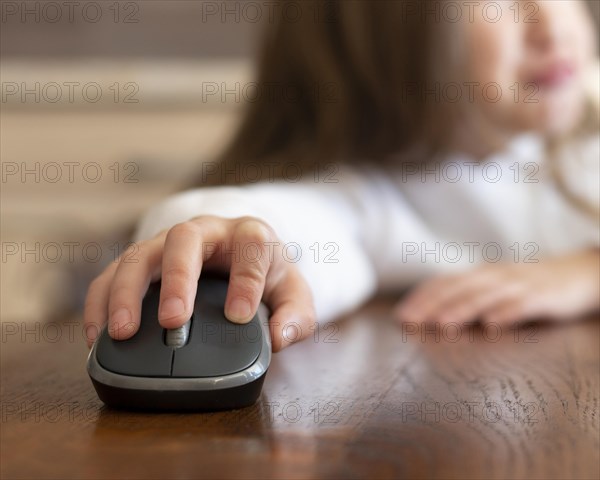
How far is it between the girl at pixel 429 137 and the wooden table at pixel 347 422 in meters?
0.28

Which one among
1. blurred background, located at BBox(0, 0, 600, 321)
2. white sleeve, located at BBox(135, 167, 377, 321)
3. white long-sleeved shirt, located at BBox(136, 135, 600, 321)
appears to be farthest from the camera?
blurred background, located at BBox(0, 0, 600, 321)

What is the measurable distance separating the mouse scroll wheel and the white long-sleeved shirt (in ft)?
1.29

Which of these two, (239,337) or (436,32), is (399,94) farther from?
(239,337)

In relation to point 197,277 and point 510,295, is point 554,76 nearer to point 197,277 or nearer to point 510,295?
point 510,295

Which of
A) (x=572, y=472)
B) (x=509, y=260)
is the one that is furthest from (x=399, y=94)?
(x=572, y=472)

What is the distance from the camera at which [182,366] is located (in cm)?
41

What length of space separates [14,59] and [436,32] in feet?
4.66

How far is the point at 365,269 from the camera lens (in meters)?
0.85

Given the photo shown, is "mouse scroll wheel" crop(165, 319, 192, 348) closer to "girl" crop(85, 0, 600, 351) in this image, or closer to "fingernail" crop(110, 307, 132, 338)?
"fingernail" crop(110, 307, 132, 338)

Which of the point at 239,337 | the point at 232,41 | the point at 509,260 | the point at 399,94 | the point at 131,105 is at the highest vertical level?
the point at 239,337

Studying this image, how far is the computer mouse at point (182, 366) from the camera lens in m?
0.41

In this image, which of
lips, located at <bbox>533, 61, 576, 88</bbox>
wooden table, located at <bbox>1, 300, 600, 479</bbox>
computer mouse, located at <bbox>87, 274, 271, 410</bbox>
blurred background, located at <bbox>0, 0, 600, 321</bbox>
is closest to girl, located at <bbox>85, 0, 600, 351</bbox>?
lips, located at <bbox>533, 61, 576, 88</bbox>

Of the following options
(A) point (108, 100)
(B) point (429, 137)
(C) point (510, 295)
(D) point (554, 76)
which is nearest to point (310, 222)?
(C) point (510, 295)

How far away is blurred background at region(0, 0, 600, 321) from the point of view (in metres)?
2.05
